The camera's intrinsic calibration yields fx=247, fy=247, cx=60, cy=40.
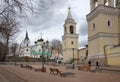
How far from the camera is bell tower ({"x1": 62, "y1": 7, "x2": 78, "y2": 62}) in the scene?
8056 centimetres

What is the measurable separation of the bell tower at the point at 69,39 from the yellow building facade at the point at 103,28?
23032mm

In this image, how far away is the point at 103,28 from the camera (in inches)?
2104

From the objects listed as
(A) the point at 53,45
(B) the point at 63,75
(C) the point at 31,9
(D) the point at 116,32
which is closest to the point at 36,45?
(A) the point at 53,45

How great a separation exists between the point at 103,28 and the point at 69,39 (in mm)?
28660

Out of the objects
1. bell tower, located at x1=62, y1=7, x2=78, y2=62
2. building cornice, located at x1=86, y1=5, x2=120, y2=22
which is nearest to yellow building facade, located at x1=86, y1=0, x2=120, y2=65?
building cornice, located at x1=86, y1=5, x2=120, y2=22

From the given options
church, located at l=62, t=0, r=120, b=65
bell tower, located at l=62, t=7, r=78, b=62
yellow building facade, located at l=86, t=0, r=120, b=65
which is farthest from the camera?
bell tower, located at l=62, t=7, r=78, b=62

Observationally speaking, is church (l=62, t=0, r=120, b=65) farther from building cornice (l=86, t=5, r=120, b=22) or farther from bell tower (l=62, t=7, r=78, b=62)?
bell tower (l=62, t=7, r=78, b=62)

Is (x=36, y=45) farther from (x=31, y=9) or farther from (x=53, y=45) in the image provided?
(x=31, y=9)

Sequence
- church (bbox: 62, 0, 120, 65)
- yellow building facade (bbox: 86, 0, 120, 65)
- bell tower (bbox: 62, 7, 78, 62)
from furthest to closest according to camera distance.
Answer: bell tower (bbox: 62, 7, 78, 62)
yellow building facade (bbox: 86, 0, 120, 65)
church (bbox: 62, 0, 120, 65)

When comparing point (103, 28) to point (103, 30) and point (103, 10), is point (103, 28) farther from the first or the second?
point (103, 10)

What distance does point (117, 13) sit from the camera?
55.6 meters

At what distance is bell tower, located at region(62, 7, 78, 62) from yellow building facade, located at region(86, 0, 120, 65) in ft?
75.6

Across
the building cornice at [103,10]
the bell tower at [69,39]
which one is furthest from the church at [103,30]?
the bell tower at [69,39]

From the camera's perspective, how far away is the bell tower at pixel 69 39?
80.6 metres
